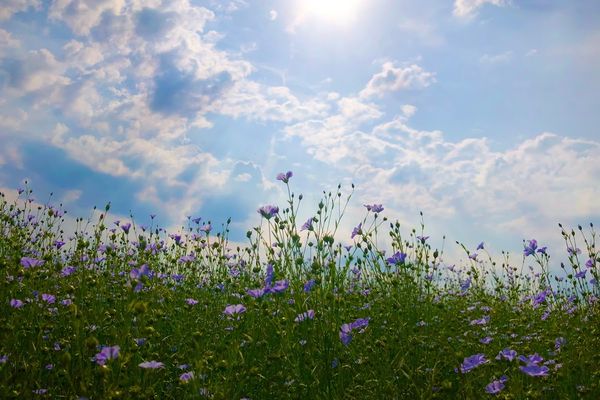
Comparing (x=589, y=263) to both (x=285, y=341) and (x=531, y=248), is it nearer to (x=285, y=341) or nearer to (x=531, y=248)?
(x=531, y=248)

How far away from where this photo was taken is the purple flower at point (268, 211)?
12.8ft

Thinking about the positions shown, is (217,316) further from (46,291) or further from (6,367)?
(6,367)

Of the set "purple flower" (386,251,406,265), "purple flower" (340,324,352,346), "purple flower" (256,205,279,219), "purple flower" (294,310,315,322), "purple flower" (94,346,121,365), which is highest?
"purple flower" (256,205,279,219)

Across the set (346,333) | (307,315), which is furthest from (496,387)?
(307,315)

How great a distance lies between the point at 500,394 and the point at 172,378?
201cm

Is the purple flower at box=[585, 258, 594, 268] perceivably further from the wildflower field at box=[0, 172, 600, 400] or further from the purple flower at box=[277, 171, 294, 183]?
the purple flower at box=[277, 171, 294, 183]

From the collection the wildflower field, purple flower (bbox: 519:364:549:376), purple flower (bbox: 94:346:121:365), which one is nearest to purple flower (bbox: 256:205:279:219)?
the wildflower field

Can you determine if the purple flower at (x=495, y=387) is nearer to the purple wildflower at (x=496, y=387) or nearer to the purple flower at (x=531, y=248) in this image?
the purple wildflower at (x=496, y=387)

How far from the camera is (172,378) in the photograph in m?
3.33

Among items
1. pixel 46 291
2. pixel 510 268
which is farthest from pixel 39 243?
pixel 510 268

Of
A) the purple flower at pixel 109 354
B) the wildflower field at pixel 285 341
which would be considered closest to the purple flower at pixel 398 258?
the wildflower field at pixel 285 341

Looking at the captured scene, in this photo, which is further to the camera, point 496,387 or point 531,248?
point 531,248

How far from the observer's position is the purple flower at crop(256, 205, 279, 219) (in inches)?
154

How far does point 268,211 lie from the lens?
13.0 ft
